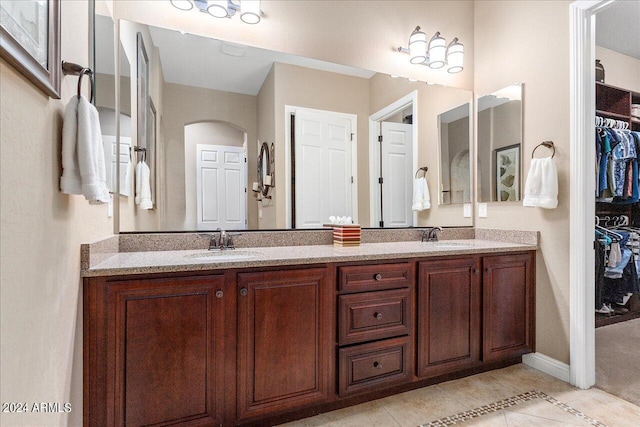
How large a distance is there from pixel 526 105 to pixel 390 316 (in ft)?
6.12

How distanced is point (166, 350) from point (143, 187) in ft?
3.27

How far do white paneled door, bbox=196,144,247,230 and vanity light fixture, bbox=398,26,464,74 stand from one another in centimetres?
160

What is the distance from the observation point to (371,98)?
250cm

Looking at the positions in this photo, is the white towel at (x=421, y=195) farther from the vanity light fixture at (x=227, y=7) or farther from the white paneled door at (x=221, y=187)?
the vanity light fixture at (x=227, y=7)

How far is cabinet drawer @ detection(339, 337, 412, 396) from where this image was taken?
68.1 inches

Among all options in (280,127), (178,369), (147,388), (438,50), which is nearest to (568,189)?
(438,50)

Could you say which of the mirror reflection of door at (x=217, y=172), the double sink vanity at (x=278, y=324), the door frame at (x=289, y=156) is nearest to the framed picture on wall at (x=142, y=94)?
the mirror reflection of door at (x=217, y=172)

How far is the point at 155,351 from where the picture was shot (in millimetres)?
1385

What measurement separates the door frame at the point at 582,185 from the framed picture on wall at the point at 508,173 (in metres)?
0.40

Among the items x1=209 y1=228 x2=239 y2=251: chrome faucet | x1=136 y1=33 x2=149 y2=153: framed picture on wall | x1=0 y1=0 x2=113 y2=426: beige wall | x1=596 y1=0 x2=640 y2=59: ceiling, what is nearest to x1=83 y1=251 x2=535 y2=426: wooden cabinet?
x1=0 y1=0 x2=113 y2=426: beige wall

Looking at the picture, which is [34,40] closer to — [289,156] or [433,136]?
[289,156]

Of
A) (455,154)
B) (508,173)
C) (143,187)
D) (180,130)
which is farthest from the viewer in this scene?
(455,154)

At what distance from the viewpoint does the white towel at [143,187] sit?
192cm

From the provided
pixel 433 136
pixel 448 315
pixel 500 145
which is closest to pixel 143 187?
pixel 448 315
